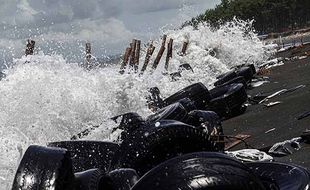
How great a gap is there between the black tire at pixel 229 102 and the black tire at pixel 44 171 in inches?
285

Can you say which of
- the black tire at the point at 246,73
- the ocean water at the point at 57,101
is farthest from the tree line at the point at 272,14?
the ocean water at the point at 57,101

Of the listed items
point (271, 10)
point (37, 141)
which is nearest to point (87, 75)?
point (37, 141)

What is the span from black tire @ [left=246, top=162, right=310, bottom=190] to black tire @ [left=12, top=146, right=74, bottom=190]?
1516mm

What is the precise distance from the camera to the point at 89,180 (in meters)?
4.28

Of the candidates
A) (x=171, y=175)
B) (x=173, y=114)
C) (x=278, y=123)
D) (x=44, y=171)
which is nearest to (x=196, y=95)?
(x=278, y=123)

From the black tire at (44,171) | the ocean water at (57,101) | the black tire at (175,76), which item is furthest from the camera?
the black tire at (175,76)

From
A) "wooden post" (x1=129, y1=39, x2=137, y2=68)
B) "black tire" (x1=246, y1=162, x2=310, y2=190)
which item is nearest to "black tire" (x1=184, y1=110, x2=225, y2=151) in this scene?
"black tire" (x1=246, y1=162, x2=310, y2=190)

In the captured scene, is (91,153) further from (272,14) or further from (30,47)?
(272,14)

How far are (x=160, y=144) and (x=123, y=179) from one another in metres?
0.86

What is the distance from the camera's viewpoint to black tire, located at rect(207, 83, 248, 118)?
1120cm

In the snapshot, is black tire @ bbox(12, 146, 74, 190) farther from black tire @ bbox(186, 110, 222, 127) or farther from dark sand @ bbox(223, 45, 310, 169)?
black tire @ bbox(186, 110, 222, 127)

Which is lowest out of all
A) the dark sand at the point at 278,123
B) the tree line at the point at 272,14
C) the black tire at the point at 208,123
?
the tree line at the point at 272,14

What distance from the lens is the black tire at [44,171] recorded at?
3934mm

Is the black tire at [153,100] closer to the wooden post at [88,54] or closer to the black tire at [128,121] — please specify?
the black tire at [128,121]
